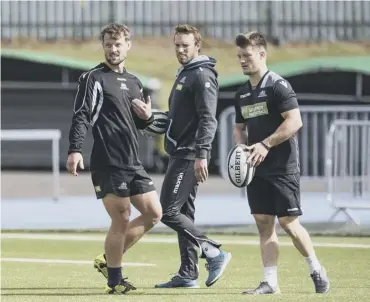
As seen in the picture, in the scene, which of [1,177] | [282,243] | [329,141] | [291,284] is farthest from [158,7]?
[291,284]

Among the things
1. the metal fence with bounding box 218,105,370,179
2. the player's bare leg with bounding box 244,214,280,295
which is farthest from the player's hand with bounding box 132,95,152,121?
the metal fence with bounding box 218,105,370,179

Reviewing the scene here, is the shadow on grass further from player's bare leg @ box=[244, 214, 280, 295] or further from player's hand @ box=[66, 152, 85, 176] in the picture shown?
player's hand @ box=[66, 152, 85, 176]

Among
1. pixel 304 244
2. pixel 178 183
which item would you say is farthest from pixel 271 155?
pixel 178 183

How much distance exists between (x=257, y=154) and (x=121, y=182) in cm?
108

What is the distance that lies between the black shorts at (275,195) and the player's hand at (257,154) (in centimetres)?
21

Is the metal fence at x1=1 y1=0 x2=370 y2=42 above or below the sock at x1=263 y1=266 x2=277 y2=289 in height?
above

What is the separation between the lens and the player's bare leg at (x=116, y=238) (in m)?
10.4

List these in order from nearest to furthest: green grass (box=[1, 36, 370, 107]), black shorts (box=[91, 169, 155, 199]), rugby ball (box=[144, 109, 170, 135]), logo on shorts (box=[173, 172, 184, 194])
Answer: black shorts (box=[91, 169, 155, 199]) < logo on shorts (box=[173, 172, 184, 194]) < rugby ball (box=[144, 109, 170, 135]) < green grass (box=[1, 36, 370, 107])

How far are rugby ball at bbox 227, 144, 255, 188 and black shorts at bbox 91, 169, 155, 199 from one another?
0.70 m

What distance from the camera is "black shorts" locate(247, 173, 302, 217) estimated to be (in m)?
10.3

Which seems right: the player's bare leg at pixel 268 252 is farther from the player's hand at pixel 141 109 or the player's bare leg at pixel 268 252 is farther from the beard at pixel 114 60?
the beard at pixel 114 60

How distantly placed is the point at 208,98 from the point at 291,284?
170cm

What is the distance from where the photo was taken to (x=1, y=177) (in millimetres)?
24875

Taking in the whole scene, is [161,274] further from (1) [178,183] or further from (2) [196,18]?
(2) [196,18]
